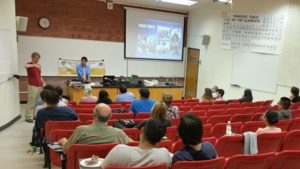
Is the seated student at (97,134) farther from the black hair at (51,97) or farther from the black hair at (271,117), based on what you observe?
the black hair at (271,117)

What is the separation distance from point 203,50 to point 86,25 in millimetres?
4494

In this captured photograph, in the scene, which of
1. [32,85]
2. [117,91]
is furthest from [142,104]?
[117,91]

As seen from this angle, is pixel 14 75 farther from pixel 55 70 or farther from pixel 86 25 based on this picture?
pixel 86 25

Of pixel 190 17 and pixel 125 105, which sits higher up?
pixel 190 17

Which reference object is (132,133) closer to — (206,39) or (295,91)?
(295,91)

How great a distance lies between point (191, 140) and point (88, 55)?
8.41m

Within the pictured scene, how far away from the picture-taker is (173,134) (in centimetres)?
360

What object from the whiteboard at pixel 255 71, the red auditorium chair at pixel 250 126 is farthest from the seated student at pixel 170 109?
the whiteboard at pixel 255 71

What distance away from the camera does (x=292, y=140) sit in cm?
336

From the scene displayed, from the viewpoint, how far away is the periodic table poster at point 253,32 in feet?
26.0

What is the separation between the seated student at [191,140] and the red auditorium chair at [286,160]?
2.50ft

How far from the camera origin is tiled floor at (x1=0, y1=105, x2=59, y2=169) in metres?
4.26

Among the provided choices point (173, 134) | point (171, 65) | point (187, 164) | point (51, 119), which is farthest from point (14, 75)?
point (171, 65)

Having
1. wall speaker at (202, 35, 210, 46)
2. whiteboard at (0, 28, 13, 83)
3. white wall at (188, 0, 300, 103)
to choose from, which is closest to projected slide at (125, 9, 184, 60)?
white wall at (188, 0, 300, 103)
